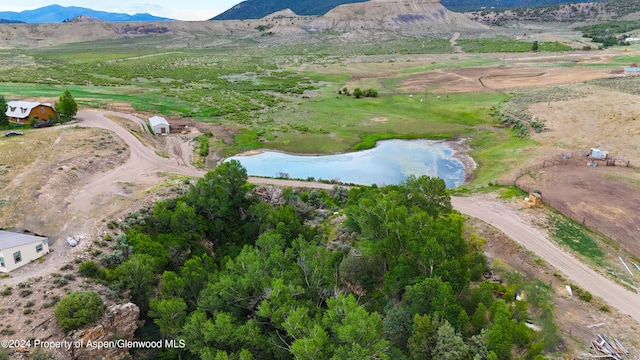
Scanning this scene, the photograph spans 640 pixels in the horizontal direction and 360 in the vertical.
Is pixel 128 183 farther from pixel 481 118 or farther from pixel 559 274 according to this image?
pixel 481 118

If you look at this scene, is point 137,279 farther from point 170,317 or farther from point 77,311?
point 170,317

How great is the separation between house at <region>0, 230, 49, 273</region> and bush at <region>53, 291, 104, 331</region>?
21.1 feet

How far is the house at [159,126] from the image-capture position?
215 ft

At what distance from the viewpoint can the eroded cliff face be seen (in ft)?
79.7

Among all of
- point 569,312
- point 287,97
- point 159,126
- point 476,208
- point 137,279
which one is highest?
point 159,126

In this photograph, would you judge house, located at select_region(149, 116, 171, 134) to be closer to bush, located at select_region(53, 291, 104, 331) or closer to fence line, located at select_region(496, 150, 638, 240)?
bush, located at select_region(53, 291, 104, 331)

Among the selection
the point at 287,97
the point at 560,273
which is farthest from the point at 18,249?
the point at 287,97

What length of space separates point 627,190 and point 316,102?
60.5 m

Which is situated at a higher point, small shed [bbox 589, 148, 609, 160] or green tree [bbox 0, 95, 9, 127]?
green tree [bbox 0, 95, 9, 127]

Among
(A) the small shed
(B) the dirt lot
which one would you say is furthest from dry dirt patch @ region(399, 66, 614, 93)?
(B) the dirt lot

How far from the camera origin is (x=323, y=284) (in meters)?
28.8

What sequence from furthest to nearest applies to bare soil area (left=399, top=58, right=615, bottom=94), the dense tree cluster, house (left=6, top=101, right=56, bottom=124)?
bare soil area (left=399, top=58, right=615, bottom=94) → house (left=6, top=101, right=56, bottom=124) → the dense tree cluster

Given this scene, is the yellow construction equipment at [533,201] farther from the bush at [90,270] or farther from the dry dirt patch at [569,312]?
the bush at [90,270]

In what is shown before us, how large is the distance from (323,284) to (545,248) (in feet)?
64.7
